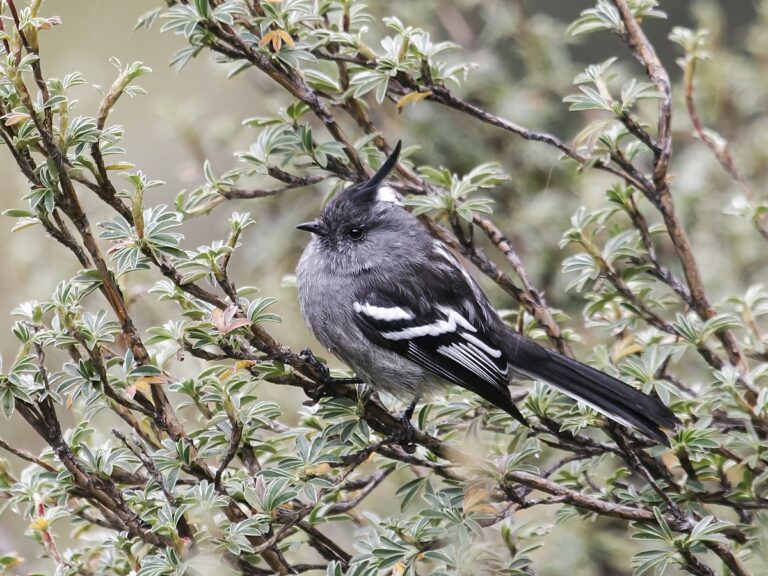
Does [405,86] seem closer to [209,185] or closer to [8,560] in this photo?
[209,185]

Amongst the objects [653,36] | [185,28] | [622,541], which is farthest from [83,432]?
[653,36]

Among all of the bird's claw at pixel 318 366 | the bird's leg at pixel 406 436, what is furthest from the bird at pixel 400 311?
the bird's claw at pixel 318 366

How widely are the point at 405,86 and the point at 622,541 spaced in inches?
82.2

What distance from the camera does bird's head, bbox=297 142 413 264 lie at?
12.4ft

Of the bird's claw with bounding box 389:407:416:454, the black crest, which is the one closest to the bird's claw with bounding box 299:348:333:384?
the bird's claw with bounding box 389:407:416:454

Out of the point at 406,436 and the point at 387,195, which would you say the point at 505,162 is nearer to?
the point at 387,195

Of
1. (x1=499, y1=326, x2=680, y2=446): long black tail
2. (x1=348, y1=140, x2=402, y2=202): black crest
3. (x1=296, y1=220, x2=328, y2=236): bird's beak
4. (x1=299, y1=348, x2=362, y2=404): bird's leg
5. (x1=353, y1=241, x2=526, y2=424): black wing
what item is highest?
(x1=296, y1=220, x2=328, y2=236): bird's beak

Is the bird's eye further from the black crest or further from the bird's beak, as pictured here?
the black crest

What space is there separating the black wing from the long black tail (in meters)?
0.11

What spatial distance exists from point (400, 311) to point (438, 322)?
156 millimetres

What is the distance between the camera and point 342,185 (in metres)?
3.34

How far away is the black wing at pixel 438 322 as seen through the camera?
11.0 ft

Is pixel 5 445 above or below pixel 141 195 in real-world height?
below

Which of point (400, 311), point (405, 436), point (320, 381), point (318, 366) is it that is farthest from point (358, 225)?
point (405, 436)
